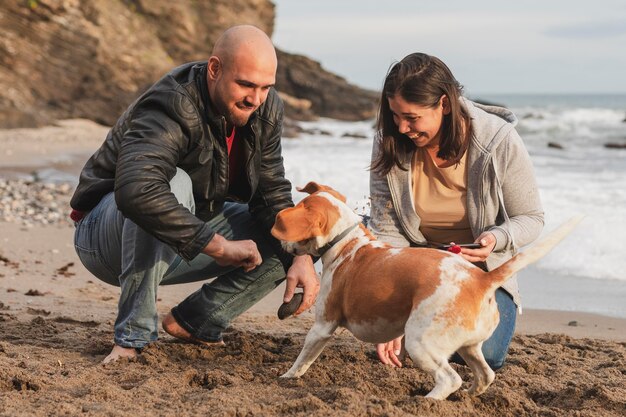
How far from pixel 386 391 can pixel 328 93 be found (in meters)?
35.9

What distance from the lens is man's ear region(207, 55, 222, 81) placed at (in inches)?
167

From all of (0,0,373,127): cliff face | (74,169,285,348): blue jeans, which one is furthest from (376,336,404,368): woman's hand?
(0,0,373,127): cliff face

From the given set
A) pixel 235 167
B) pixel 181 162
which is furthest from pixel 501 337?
pixel 181 162

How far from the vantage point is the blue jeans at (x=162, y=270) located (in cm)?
426

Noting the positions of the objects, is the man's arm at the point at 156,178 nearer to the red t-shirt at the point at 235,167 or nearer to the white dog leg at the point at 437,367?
the red t-shirt at the point at 235,167

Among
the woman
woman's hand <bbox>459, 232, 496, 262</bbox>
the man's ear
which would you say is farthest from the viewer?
the woman

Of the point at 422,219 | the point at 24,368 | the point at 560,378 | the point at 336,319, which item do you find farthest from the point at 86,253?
the point at 560,378

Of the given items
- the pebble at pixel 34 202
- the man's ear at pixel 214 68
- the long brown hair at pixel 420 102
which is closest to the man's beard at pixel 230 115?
the man's ear at pixel 214 68

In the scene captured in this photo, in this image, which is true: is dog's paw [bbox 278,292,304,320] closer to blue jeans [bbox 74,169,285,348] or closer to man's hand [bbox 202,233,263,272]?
man's hand [bbox 202,233,263,272]

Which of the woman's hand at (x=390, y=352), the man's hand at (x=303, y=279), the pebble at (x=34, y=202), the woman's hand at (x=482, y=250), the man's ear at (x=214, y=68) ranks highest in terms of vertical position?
the man's ear at (x=214, y=68)

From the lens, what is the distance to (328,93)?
3938cm

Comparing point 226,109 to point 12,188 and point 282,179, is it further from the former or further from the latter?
point 12,188

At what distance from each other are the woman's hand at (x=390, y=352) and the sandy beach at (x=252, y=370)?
0.22 ft

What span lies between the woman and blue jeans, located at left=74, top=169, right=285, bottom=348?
0.80 meters
